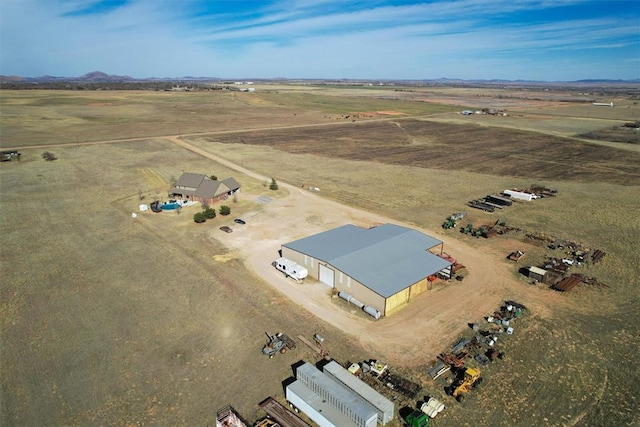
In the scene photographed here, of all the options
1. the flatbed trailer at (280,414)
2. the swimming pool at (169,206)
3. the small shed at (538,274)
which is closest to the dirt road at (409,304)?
the small shed at (538,274)

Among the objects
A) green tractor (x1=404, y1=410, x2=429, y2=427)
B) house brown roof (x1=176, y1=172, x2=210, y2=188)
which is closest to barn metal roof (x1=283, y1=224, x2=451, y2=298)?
green tractor (x1=404, y1=410, x2=429, y2=427)

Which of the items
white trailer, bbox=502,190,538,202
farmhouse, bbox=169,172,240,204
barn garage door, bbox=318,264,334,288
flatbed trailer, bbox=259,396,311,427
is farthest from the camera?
white trailer, bbox=502,190,538,202

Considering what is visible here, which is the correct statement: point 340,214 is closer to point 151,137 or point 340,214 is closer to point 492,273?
point 492,273

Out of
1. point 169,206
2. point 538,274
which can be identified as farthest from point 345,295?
point 169,206

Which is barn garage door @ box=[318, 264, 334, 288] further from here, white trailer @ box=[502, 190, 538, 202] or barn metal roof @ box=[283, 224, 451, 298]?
white trailer @ box=[502, 190, 538, 202]

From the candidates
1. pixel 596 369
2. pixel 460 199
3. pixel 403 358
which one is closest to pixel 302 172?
pixel 460 199

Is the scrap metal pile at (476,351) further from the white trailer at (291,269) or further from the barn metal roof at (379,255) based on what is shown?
the white trailer at (291,269)
